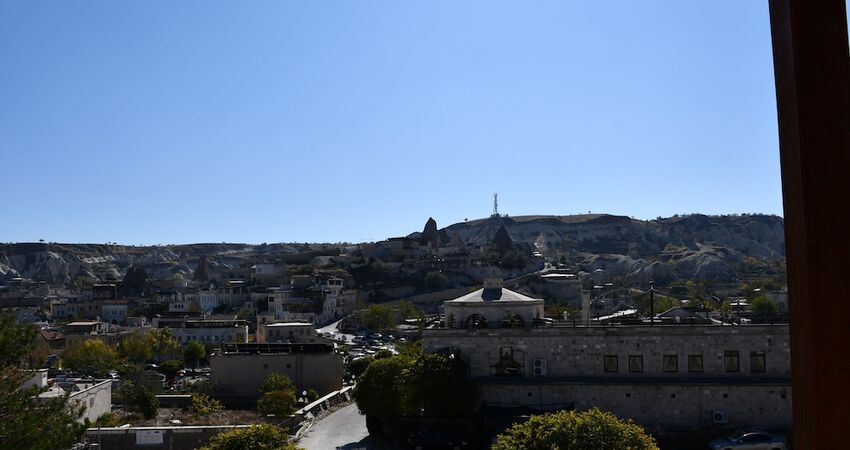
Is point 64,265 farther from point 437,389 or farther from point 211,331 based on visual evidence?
point 437,389

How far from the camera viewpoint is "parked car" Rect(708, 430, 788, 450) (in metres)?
21.9

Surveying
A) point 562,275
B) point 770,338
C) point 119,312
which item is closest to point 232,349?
point 770,338

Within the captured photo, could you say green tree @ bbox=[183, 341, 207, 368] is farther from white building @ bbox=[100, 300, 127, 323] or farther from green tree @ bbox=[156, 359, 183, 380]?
white building @ bbox=[100, 300, 127, 323]

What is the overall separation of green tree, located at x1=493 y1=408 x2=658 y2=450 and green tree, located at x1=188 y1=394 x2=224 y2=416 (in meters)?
21.9

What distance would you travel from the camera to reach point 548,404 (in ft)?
82.1

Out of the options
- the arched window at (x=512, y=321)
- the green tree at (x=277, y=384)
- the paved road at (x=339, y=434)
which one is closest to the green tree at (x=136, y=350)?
the green tree at (x=277, y=384)

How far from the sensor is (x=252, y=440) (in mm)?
17938

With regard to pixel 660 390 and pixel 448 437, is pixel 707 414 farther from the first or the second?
pixel 448 437

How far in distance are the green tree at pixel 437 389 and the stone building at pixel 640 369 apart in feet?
3.48

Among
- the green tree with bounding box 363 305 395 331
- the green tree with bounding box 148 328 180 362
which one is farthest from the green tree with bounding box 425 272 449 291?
the green tree with bounding box 148 328 180 362

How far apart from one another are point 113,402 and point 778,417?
31389mm

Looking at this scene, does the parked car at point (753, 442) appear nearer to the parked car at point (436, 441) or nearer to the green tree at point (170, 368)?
the parked car at point (436, 441)

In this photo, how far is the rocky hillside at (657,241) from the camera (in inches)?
5630

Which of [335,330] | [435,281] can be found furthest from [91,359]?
[435,281]
